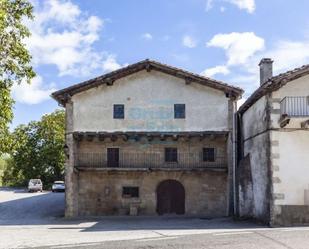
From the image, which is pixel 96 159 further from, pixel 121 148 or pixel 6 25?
pixel 6 25

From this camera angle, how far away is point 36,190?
5169cm

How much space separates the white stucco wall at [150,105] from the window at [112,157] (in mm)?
1352

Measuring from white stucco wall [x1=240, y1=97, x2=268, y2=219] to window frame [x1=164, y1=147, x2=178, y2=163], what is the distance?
4.49m

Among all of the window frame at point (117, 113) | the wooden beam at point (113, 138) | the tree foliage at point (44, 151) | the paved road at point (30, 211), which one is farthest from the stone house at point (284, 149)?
the tree foliage at point (44, 151)

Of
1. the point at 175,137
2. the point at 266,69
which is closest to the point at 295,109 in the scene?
the point at 266,69

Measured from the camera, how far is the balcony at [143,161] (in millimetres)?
28250

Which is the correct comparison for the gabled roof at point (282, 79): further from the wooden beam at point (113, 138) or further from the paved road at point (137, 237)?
the wooden beam at point (113, 138)

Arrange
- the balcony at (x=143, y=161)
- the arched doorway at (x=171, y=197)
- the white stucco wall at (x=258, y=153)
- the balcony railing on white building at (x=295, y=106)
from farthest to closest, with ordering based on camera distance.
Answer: the arched doorway at (x=171, y=197) → the balcony at (x=143, y=161) → the white stucco wall at (x=258, y=153) → the balcony railing on white building at (x=295, y=106)

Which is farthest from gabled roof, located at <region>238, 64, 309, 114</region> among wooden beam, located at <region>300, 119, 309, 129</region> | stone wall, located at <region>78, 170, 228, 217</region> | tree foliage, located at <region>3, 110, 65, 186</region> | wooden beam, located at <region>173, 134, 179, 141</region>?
tree foliage, located at <region>3, 110, 65, 186</region>

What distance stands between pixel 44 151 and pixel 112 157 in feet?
110

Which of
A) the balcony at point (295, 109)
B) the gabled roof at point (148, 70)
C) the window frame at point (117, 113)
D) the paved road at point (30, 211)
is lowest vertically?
the paved road at point (30, 211)

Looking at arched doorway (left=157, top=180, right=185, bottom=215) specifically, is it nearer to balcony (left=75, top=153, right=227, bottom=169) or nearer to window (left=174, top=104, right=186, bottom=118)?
balcony (left=75, top=153, right=227, bottom=169)

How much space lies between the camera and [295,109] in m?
21.8

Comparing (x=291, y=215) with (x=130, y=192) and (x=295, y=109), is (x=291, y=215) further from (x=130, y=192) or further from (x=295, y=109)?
(x=130, y=192)
